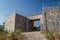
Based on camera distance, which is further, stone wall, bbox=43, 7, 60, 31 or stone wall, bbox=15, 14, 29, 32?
stone wall, bbox=15, 14, 29, 32

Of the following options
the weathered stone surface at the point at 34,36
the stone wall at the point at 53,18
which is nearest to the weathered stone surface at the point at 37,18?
Answer: the stone wall at the point at 53,18

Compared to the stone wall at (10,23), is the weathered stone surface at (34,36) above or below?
below

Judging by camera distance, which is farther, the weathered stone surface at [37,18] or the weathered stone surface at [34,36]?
the weathered stone surface at [37,18]

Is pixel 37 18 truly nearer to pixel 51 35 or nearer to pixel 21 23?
pixel 21 23

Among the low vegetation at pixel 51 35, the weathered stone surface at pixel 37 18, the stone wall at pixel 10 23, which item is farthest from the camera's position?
the stone wall at pixel 10 23

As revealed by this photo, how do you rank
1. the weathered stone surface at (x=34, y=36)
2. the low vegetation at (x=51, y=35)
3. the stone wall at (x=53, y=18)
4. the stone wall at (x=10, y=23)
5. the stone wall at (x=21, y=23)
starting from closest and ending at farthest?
the low vegetation at (x=51, y=35) → the weathered stone surface at (x=34, y=36) → the stone wall at (x=53, y=18) → the stone wall at (x=10, y=23) → the stone wall at (x=21, y=23)

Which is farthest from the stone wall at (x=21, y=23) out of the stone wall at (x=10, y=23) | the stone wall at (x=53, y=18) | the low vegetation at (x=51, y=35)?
the low vegetation at (x=51, y=35)

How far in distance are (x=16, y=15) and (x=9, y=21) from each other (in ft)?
6.05

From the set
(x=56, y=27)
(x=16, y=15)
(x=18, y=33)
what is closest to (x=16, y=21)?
(x=16, y=15)

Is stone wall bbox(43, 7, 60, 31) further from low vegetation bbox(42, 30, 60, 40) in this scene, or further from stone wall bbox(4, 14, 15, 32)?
stone wall bbox(4, 14, 15, 32)

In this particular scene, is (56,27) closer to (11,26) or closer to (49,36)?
(49,36)

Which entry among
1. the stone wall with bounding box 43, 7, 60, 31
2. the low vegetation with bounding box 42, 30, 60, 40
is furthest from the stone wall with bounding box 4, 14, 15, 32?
the low vegetation with bounding box 42, 30, 60, 40

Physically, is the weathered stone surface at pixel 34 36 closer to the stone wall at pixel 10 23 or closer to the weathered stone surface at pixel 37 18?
the weathered stone surface at pixel 37 18

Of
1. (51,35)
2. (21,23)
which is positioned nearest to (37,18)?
(21,23)
